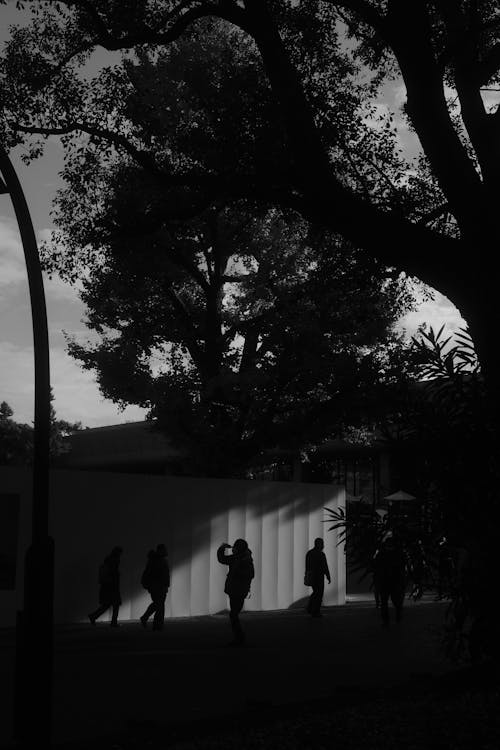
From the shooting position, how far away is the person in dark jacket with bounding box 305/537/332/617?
845 inches

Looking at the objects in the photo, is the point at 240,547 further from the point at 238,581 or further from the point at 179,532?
the point at 179,532

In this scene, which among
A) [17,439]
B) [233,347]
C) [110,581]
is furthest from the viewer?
[17,439]

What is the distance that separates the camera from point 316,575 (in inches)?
854

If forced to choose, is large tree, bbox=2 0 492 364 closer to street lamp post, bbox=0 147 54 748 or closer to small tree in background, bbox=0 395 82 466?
street lamp post, bbox=0 147 54 748

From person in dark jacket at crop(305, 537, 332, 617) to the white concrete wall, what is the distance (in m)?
2.36

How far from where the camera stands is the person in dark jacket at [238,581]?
51.2 feet

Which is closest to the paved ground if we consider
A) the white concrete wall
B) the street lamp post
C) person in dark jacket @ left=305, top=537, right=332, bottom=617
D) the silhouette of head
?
the street lamp post

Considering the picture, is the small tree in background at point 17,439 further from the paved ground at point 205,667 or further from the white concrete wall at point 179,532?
the paved ground at point 205,667

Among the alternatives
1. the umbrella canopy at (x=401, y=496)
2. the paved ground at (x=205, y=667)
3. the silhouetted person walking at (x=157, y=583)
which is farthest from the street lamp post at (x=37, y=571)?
the silhouetted person walking at (x=157, y=583)

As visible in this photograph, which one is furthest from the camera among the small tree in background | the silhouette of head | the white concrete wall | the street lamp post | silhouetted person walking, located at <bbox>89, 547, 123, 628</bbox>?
the small tree in background

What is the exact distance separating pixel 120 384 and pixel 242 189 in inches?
681

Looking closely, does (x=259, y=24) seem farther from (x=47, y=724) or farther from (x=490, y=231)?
(x=47, y=724)

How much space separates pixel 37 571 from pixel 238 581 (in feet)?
27.5

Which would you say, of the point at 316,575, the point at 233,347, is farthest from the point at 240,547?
the point at 233,347
